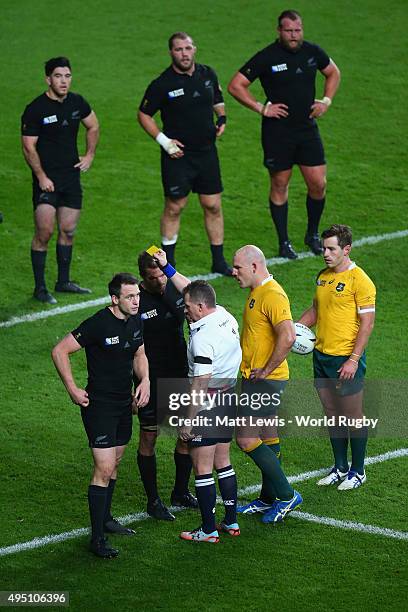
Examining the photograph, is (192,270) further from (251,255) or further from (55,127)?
(251,255)

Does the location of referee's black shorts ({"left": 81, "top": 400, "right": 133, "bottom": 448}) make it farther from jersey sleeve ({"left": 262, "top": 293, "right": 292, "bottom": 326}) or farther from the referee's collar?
jersey sleeve ({"left": 262, "top": 293, "right": 292, "bottom": 326})

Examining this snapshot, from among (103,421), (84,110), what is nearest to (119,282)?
(103,421)

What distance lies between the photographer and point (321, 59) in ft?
45.9

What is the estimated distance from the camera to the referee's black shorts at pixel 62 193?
13023mm

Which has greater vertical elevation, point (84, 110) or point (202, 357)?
point (84, 110)

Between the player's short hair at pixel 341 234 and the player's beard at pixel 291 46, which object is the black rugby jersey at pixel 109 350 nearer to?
the player's short hair at pixel 341 234

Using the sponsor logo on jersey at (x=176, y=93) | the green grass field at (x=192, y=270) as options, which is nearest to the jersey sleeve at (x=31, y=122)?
the sponsor logo on jersey at (x=176, y=93)

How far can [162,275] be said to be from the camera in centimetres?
890

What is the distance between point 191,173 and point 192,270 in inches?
45.6

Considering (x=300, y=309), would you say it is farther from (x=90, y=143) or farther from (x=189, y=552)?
(x=189, y=552)

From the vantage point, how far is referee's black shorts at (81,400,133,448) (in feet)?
27.8

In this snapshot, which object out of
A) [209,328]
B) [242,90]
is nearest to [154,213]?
[242,90]

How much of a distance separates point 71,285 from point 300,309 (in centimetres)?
245

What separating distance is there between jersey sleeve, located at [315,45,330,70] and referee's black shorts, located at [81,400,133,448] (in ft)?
21.6
